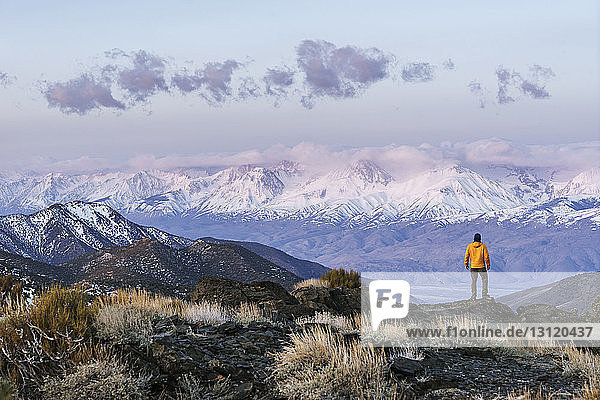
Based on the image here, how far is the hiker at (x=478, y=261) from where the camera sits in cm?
2023

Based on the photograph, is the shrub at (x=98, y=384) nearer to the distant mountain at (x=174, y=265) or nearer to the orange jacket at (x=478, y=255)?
the orange jacket at (x=478, y=255)

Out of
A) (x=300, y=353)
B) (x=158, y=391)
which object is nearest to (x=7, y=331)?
(x=158, y=391)

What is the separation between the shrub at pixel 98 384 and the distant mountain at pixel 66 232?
55.6 metres

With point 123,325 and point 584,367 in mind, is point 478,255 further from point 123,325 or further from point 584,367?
point 123,325

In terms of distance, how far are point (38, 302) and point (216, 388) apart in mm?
3532

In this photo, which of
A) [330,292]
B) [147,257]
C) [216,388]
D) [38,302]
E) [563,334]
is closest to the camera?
[216,388]

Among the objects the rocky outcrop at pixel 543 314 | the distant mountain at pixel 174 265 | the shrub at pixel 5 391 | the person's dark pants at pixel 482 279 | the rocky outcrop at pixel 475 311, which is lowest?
the distant mountain at pixel 174 265

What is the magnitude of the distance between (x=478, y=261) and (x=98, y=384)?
47.8ft

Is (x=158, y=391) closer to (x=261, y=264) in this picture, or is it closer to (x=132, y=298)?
(x=132, y=298)

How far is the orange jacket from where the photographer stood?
66.3 feet

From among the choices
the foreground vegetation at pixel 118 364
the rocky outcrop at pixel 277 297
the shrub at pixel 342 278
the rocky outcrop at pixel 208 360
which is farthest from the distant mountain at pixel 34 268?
the rocky outcrop at pixel 208 360

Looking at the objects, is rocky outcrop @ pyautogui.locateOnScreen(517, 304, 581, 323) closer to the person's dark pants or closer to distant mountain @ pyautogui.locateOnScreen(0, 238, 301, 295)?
the person's dark pants

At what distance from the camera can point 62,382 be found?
27.5 feet

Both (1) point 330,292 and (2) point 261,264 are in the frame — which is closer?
(1) point 330,292
